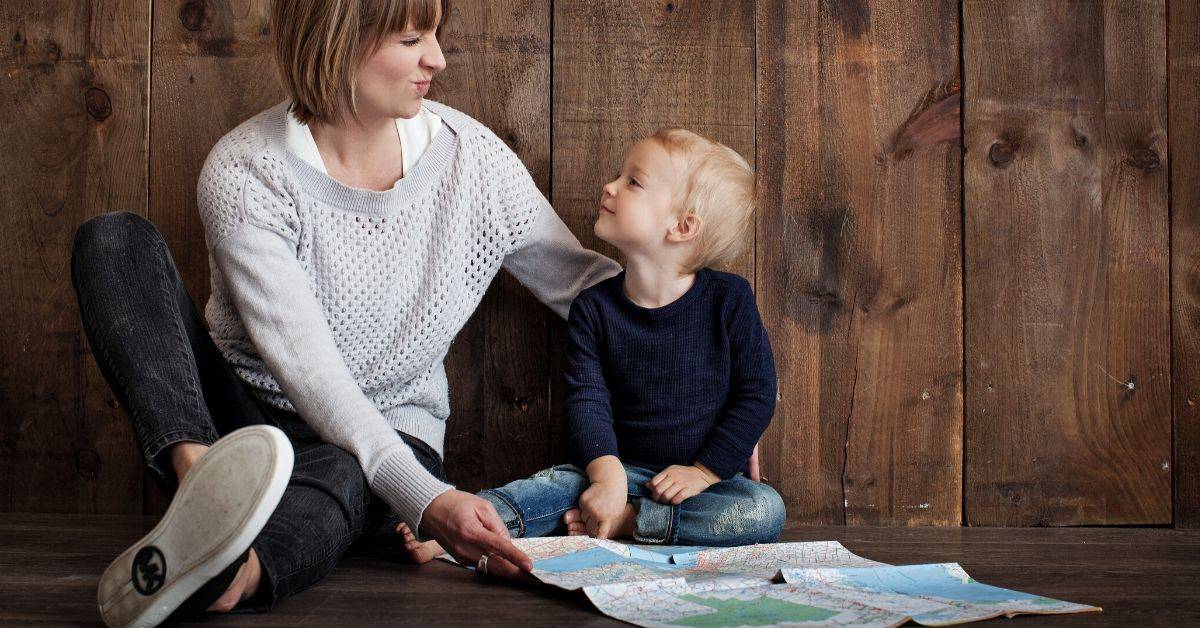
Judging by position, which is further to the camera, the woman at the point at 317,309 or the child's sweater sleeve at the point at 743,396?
the child's sweater sleeve at the point at 743,396

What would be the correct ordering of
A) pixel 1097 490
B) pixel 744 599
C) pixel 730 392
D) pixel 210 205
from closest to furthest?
pixel 744 599
pixel 210 205
pixel 730 392
pixel 1097 490

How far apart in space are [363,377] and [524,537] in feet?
0.99

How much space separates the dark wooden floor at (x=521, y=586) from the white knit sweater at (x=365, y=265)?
0.17 metres

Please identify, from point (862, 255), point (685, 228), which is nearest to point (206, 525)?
point (685, 228)

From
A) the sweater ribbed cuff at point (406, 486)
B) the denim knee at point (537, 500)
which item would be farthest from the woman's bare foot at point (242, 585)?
the denim knee at point (537, 500)

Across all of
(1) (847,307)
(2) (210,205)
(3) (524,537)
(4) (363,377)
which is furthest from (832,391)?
(2) (210,205)

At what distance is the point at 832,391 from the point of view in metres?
1.48

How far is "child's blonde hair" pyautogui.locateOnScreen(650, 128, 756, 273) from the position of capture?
4.36ft

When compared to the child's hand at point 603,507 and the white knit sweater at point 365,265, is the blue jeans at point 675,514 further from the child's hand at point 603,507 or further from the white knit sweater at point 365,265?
the white knit sweater at point 365,265

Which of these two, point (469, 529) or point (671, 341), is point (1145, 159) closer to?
point (671, 341)

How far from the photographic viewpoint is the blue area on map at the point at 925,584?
95 centimetres

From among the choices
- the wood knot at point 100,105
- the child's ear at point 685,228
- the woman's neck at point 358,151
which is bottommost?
the child's ear at point 685,228

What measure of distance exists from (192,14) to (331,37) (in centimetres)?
45

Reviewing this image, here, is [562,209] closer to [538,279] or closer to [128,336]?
[538,279]
